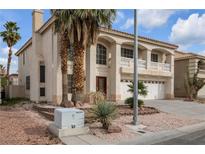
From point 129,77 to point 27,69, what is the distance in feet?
37.8

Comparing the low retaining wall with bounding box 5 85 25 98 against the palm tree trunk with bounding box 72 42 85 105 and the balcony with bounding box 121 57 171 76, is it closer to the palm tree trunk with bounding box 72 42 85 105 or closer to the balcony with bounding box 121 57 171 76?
the balcony with bounding box 121 57 171 76

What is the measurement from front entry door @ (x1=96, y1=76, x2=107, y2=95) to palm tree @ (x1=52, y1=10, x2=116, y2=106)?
536 cm

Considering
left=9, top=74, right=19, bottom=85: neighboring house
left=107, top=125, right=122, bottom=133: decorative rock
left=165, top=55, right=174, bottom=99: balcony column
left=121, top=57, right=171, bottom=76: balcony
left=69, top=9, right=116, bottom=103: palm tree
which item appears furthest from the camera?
left=9, top=74, right=19, bottom=85: neighboring house

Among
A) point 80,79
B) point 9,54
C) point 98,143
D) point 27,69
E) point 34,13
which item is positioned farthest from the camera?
point 9,54

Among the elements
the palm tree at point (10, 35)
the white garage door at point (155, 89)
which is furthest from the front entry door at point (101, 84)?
the palm tree at point (10, 35)

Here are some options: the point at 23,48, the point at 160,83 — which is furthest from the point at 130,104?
the point at 23,48

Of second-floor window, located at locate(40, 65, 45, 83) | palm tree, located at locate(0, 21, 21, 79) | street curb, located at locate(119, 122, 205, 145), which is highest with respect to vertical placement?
palm tree, located at locate(0, 21, 21, 79)

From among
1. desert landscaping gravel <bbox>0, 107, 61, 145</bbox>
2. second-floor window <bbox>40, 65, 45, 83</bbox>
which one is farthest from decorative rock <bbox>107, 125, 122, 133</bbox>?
second-floor window <bbox>40, 65, 45, 83</bbox>

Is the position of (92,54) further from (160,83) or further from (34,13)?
(160,83)

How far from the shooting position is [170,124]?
1114 centimetres

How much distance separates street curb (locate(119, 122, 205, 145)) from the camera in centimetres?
793

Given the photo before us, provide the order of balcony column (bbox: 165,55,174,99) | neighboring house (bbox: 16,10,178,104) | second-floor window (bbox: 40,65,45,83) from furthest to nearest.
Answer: balcony column (bbox: 165,55,174,99), second-floor window (bbox: 40,65,45,83), neighboring house (bbox: 16,10,178,104)

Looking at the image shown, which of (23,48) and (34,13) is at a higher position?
(34,13)

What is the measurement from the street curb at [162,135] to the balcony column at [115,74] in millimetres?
9828
